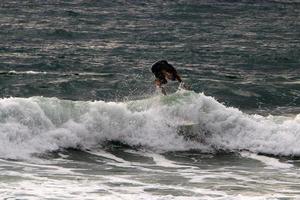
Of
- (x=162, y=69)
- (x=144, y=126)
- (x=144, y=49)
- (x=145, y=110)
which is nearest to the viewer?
(x=144, y=126)

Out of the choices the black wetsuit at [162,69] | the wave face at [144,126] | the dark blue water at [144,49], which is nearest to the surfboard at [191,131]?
the wave face at [144,126]

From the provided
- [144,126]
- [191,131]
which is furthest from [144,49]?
[144,126]

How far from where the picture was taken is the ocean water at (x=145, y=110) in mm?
13343

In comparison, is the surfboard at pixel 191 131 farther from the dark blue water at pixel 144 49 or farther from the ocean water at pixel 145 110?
the dark blue water at pixel 144 49

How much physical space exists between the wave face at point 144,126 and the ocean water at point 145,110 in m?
0.03

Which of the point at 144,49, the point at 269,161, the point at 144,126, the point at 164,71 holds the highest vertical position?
the point at 164,71

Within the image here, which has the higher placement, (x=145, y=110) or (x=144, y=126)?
(x=145, y=110)

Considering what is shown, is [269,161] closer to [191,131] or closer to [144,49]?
[191,131]

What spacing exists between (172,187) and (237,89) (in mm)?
12524

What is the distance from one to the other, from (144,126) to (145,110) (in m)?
0.81

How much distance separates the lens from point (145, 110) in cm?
1842

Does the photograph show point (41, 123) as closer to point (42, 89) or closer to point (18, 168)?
point (18, 168)

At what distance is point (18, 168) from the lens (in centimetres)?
1388

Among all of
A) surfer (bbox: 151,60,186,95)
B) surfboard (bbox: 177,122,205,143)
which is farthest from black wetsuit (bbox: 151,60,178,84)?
surfboard (bbox: 177,122,205,143)
